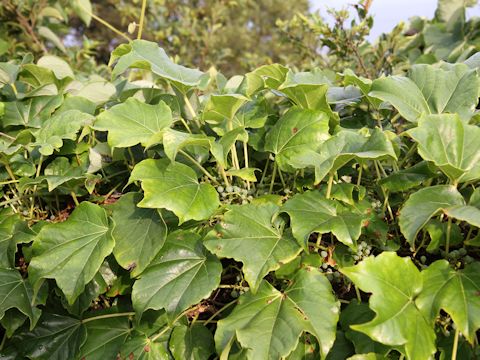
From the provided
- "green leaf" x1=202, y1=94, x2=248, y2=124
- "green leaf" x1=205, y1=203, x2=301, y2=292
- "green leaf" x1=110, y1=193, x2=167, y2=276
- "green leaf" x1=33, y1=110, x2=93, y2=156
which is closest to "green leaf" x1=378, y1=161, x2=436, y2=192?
"green leaf" x1=205, y1=203, x2=301, y2=292

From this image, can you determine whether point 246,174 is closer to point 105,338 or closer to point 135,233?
point 135,233

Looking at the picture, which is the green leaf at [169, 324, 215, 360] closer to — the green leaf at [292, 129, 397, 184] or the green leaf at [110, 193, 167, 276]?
the green leaf at [110, 193, 167, 276]

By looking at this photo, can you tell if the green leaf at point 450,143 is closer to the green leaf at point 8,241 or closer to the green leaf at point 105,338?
the green leaf at point 105,338

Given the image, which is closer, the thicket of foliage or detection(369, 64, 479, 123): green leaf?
the thicket of foliage

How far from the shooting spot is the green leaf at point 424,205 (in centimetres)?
75

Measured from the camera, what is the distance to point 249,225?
33.6 inches

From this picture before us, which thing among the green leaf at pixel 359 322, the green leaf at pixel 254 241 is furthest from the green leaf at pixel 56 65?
the green leaf at pixel 359 322

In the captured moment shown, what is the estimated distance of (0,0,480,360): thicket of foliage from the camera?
759 millimetres

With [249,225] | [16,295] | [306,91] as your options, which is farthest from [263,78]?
[16,295]

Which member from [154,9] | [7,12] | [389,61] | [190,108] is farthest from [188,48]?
[190,108]

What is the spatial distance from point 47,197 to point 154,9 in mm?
4269

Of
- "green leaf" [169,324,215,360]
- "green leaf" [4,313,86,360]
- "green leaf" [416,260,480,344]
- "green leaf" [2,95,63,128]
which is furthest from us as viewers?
"green leaf" [2,95,63,128]

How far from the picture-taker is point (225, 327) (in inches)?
31.4

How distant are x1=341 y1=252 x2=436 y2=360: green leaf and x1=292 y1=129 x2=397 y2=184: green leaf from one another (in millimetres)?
169
